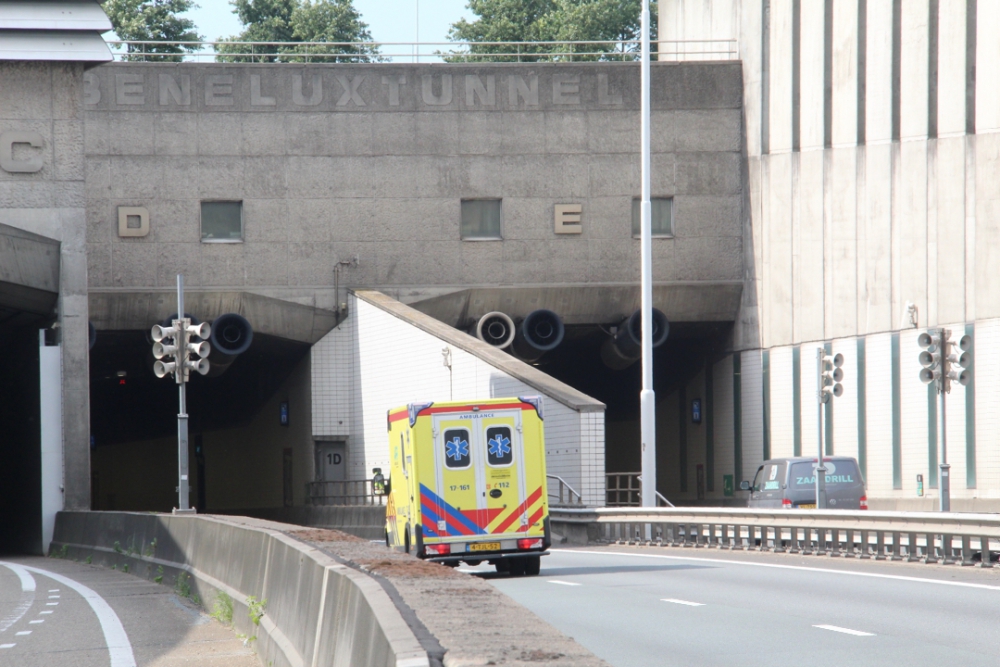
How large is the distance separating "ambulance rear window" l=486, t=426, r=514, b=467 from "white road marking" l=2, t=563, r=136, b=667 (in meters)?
5.74

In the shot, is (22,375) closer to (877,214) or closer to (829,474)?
(829,474)

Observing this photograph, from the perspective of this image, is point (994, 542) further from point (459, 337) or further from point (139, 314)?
point (139, 314)

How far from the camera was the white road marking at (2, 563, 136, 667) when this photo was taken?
1222cm

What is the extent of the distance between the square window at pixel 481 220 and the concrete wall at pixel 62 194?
38.3ft

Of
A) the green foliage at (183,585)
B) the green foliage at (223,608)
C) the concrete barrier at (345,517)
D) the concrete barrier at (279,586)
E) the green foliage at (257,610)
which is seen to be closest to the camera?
the concrete barrier at (279,586)

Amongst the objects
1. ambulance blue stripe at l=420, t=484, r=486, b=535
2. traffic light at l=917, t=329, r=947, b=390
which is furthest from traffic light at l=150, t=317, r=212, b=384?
traffic light at l=917, t=329, r=947, b=390

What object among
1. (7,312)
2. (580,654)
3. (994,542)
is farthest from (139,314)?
(580,654)

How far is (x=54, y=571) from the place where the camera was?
2433cm

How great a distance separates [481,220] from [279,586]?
103ft

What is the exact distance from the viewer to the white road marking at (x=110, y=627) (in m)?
12.2

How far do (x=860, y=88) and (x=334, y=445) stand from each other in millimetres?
17361

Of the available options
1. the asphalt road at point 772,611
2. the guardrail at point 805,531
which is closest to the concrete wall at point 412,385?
the guardrail at point 805,531

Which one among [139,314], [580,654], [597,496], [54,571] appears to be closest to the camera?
[580,654]

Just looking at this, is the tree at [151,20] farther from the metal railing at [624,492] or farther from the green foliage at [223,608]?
the green foliage at [223,608]
